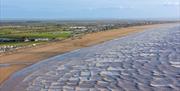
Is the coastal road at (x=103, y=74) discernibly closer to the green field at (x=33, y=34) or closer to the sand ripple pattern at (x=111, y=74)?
the sand ripple pattern at (x=111, y=74)

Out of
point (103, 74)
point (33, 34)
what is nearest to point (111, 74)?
point (103, 74)

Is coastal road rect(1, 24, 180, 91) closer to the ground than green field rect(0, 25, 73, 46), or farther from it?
farther from it

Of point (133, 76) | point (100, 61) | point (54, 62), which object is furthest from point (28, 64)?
point (133, 76)

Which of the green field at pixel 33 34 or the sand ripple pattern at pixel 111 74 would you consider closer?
the sand ripple pattern at pixel 111 74

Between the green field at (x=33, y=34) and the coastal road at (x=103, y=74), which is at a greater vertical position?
the coastal road at (x=103, y=74)

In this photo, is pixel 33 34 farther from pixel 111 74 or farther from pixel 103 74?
pixel 111 74

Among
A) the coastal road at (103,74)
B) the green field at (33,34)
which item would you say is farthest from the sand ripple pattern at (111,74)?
the green field at (33,34)

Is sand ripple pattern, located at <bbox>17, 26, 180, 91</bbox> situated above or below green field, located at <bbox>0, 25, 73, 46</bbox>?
above

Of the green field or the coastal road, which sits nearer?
the coastal road

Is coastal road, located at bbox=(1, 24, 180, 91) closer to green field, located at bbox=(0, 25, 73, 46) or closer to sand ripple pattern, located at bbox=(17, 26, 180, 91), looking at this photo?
sand ripple pattern, located at bbox=(17, 26, 180, 91)

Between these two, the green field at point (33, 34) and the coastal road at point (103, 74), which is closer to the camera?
the coastal road at point (103, 74)

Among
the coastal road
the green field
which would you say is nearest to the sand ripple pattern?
the coastal road
